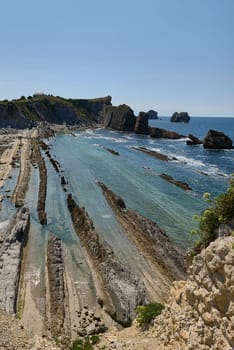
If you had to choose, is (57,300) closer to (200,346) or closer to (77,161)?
(200,346)

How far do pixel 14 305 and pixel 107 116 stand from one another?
574 feet

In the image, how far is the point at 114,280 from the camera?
27344mm

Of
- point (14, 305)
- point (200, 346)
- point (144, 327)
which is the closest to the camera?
point (200, 346)

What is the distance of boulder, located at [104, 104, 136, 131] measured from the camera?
169875 mm

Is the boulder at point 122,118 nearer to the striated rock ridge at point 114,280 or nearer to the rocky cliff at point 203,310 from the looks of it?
the striated rock ridge at point 114,280

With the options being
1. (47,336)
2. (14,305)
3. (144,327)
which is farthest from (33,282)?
(144,327)

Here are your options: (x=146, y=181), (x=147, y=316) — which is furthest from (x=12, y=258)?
(x=146, y=181)

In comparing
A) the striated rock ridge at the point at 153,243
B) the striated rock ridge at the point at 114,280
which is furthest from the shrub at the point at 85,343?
the striated rock ridge at the point at 153,243

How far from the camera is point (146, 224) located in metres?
39.8

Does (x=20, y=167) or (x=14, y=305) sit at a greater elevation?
A: (x=20, y=167)

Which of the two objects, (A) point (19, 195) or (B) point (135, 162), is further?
(B) point (135, 162)

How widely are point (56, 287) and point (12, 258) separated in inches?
245

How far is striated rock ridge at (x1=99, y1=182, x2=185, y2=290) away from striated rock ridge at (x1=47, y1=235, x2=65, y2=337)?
7.90 meters

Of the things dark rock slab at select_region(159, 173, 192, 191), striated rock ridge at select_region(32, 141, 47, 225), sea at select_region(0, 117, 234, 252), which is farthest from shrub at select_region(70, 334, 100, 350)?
dark rock slab at select_region(159, 173, 192, 191)
